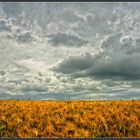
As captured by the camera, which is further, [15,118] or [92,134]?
[15,118]

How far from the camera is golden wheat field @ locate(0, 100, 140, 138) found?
1575 cm

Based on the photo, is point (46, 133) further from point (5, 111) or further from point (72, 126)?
point (5, 111)

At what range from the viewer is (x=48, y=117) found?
17.4 metres

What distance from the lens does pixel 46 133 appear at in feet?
51.5

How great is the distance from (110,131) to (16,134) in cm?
343

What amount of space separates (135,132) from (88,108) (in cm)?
394

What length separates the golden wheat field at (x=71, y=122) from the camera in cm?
1575

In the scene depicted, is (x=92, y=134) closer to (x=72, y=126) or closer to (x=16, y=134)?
(x=72, y=126)

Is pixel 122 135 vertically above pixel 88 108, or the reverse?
pixel 88 108

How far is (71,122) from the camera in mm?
16688

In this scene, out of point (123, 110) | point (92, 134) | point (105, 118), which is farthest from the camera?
point (123, 110)

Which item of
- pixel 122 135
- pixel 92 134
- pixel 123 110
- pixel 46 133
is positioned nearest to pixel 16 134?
pixel 46 133

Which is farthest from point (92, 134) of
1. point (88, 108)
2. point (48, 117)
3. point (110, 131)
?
point (88, 108)

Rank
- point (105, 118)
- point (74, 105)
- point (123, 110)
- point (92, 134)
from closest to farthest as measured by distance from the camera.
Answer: point (92, 134) < point (105, 118) < point (123, 110) < point (74, 105)
